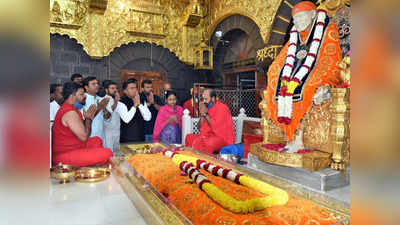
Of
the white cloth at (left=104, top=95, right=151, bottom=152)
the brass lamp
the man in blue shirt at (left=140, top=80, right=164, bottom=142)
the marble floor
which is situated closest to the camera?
the marble floor

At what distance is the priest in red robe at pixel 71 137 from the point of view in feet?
10.9

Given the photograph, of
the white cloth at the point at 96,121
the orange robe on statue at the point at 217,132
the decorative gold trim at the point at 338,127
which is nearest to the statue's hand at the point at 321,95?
the decorative gold trim at the point at 338,127

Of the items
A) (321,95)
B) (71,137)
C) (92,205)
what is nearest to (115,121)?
(71,137)

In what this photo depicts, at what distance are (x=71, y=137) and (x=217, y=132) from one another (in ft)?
7.96

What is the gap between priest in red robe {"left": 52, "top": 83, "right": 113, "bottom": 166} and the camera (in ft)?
10.9

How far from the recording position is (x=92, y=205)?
7.98ft

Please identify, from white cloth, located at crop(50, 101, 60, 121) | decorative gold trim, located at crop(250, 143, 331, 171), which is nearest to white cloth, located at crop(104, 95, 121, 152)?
white cloth, located at crop(50, 101, 60, 121)

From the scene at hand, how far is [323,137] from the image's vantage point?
3197mm

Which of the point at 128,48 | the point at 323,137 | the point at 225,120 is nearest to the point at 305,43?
the point at 323,137

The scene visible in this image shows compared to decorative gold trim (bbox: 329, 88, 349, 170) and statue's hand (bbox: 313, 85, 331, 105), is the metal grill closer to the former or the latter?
statue's hand (bbox: 313, 85, 331, 105)

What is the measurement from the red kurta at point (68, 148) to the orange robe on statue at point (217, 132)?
6.04 feet

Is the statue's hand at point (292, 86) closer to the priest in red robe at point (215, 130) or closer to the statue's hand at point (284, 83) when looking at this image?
the statue's hand at point (284, 83)
